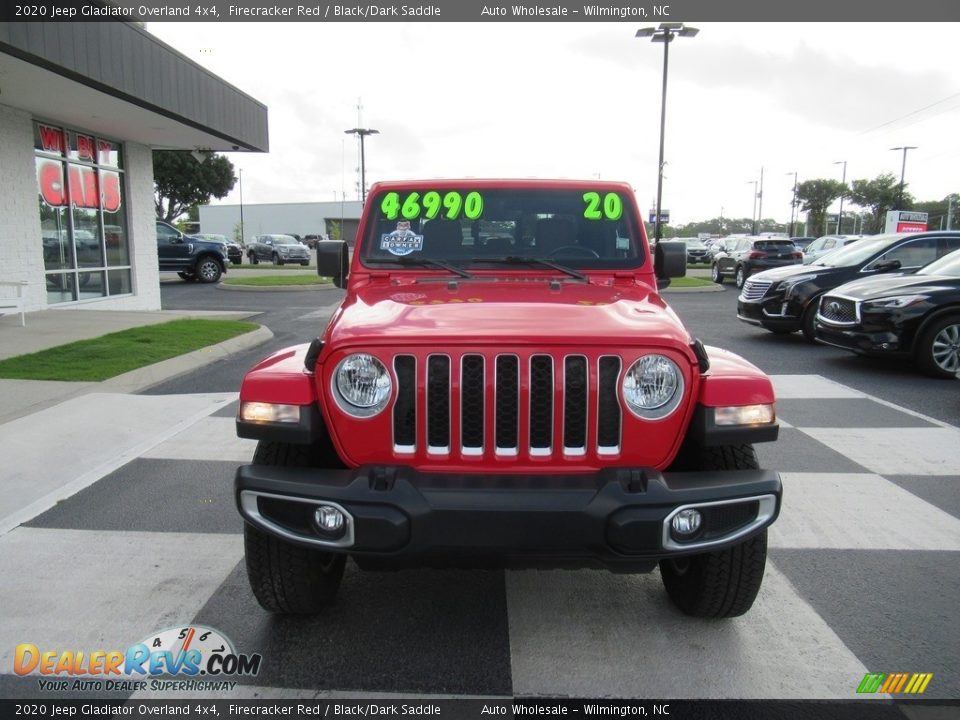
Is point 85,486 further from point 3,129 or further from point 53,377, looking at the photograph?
point 3,129

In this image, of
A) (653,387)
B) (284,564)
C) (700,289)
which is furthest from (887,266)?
(700,289)

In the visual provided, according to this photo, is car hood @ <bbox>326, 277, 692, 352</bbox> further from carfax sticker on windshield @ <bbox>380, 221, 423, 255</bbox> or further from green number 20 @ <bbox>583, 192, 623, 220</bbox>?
green number 20 @ <bbox>583, 192, 623, 220</bbox>

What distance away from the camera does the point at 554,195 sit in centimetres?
408

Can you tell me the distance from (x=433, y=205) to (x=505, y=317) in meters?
1.46

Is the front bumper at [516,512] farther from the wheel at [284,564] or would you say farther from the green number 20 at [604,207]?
the green number 20 at [604,207]

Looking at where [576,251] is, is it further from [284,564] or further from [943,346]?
[943,346]

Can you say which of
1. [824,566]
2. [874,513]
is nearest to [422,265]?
[824,566]

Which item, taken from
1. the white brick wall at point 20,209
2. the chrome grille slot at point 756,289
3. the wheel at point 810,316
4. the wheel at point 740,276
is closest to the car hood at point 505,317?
the wheel at point 810,316

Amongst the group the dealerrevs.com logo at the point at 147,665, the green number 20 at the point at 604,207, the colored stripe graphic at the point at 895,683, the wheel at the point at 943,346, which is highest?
the green number 20 at the point at 604,207

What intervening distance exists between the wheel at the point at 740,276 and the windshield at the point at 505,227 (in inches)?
741

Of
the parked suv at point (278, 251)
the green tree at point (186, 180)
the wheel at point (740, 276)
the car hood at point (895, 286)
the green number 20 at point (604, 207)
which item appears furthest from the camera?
the green tree at point (186, 180)

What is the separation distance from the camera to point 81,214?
540 inches

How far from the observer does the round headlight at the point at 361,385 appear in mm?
2650

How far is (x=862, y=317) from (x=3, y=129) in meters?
12.5
